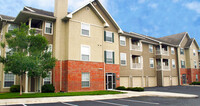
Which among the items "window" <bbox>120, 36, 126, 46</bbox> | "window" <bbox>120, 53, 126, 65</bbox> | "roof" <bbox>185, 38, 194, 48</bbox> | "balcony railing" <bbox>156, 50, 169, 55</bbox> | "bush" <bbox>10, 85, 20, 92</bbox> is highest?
"roof" <bbox>185, 38, 194, 48</bbox>

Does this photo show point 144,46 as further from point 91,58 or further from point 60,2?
point 60,2

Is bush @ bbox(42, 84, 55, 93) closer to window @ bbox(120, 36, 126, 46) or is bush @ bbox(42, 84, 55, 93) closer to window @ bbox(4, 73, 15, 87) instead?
window @ bbox(4, 73, 15, 87)

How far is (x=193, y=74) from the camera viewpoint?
40656 mm

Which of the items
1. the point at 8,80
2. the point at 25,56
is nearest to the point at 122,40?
the point at 25,56

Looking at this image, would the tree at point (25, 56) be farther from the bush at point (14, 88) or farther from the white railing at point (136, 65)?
the white railing at point (136, 65)

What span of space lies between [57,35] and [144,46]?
1773 centimetres

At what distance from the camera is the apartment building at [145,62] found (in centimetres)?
2847

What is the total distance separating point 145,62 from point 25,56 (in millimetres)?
22612

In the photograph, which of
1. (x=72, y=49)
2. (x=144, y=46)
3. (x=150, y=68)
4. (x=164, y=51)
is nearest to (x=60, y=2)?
(x=72, y=49)

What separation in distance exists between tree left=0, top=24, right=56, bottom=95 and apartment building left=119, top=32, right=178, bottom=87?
46.6 ft

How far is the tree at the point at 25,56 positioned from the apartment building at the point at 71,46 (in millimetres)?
3572

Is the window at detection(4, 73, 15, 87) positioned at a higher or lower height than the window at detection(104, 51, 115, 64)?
lower


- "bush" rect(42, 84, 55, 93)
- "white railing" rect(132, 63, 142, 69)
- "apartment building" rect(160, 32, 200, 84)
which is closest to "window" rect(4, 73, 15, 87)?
"bush" rect(42, 84, 55, 93)

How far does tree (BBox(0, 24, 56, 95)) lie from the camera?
14.8 metres
